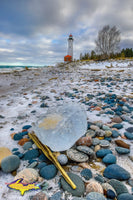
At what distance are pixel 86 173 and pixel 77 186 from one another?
185mm

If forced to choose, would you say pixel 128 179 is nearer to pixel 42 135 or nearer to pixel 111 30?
pixel 42 135

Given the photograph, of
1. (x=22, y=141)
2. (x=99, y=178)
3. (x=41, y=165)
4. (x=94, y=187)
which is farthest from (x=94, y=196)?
(x=22, y=141)

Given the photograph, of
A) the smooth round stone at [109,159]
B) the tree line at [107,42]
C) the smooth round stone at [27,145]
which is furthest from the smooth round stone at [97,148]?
the tree line at [107,42]

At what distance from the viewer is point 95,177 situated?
1182 mm

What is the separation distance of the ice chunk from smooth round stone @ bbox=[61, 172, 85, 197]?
34cm

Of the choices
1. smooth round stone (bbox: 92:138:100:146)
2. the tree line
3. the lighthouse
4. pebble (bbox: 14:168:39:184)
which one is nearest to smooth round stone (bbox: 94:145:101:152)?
smooth round stone (bbox: 92:138:100:146)

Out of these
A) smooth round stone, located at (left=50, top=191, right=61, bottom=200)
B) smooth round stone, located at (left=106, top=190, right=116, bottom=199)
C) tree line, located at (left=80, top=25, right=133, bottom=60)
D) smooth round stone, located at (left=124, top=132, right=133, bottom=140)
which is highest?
tree line, located at (left=80, top=25, right=133, bottom=60)

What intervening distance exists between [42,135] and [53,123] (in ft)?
0.67

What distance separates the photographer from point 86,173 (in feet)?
4.01

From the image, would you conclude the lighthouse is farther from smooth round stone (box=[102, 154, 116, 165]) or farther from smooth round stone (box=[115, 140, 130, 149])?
smooth round stone (box=[102, 154, 116, 165])

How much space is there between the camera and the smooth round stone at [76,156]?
4.45ft

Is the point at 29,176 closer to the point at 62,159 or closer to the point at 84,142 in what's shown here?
the point at 62,159

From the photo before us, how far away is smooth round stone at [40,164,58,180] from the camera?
119 cm

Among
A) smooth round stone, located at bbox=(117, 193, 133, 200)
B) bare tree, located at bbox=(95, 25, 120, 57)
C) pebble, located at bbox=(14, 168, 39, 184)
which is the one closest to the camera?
smooth round stone, located at bbox=(117, 193, 133, 200)
